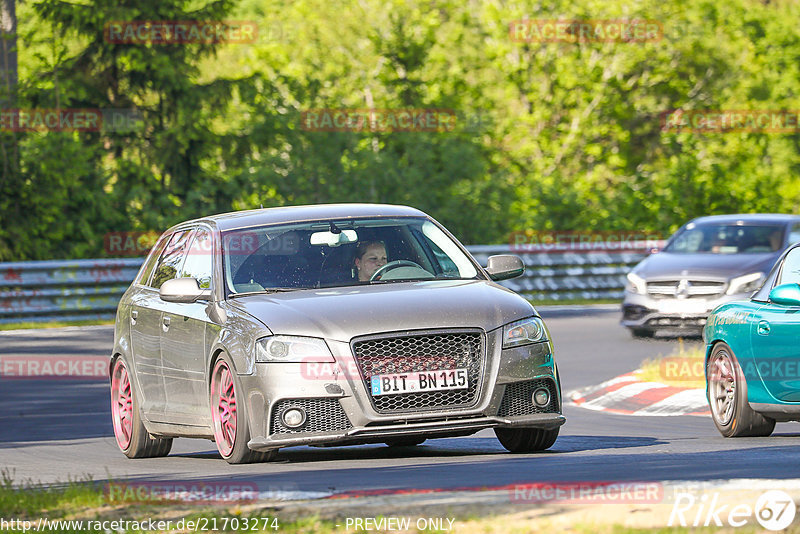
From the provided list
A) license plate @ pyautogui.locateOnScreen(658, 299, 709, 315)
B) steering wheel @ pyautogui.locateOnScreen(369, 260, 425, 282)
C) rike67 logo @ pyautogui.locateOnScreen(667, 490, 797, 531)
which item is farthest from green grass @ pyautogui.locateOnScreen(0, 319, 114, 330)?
rike67 logo @ pyautogui.locateOnScreen(667, 490, 797, 531)

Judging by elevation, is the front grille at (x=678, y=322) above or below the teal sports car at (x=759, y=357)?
below

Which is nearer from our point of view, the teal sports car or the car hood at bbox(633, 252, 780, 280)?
the teal sports car

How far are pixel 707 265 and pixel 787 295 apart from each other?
10.4 metres

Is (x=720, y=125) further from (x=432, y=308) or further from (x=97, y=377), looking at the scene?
(x=432, y=308)

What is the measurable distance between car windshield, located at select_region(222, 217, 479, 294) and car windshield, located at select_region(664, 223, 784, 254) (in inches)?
449

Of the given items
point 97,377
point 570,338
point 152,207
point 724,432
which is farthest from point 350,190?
point 724,432

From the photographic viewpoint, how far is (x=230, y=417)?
995 centimetres

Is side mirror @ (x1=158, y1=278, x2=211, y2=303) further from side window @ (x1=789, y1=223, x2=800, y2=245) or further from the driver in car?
side window @ (x1=789, y1=223, x2=800, y2=245)

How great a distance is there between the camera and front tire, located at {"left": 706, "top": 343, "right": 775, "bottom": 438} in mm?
11320

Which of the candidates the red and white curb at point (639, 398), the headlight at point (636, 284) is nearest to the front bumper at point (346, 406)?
the red and white curb at point (639, 398)

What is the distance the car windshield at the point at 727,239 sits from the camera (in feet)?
71.5

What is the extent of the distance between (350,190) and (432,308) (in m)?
24.8

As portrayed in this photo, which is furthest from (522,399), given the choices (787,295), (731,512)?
(731,512)

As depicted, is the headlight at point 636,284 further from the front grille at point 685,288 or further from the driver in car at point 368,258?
the driver in car at point 368,258
